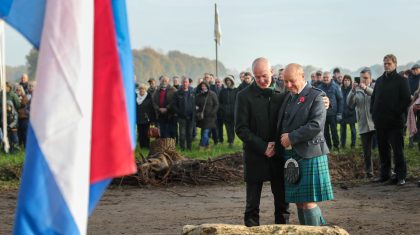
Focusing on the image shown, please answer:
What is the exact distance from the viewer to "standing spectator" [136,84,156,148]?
66.2ft

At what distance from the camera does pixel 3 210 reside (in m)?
11.2

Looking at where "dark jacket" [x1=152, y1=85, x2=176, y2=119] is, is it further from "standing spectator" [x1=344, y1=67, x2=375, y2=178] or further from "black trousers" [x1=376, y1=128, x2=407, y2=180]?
"black trousers" [x1=376, y1=128, x2=407, y2=180]

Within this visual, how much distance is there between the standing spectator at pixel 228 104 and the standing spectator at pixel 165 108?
144 centimetres

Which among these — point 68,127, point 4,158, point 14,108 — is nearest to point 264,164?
point 68,127

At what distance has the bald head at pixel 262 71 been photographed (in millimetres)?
7746

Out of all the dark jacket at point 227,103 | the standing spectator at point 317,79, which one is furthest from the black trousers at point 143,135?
the standing spectator at point 317,79

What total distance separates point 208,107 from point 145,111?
192cm

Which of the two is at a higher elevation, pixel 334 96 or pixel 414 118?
pixel 334 96

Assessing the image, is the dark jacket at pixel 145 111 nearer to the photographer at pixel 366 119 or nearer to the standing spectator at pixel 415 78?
the photographer at pixel 366 119

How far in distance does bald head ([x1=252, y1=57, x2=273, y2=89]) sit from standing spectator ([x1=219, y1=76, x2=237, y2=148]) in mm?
12016

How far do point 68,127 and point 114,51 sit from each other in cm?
53

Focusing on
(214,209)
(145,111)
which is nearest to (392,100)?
(214,209)

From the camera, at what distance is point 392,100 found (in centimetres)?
1284

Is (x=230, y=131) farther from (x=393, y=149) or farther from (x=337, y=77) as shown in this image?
(x=393, y=149)
